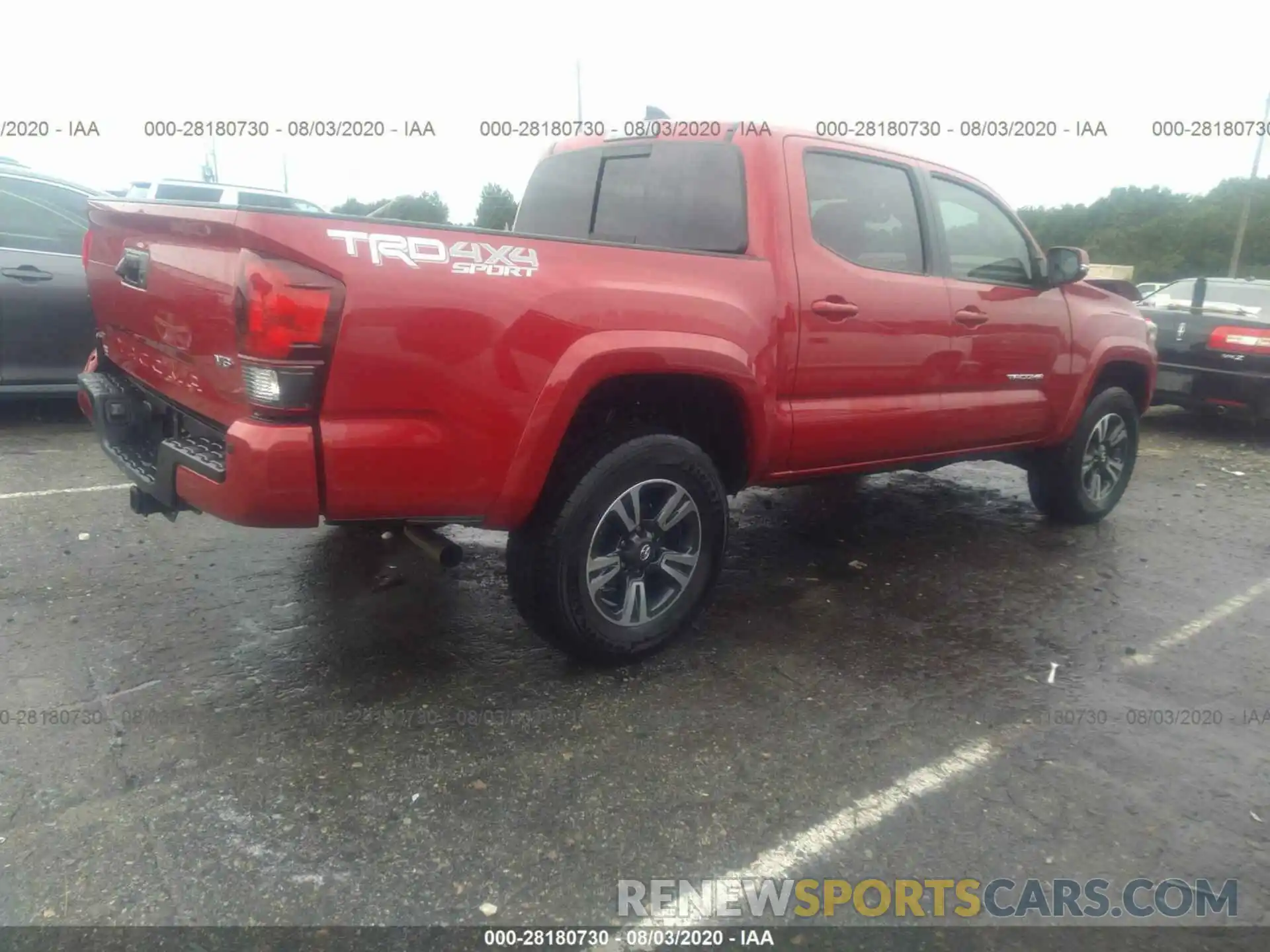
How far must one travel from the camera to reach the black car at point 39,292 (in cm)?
591

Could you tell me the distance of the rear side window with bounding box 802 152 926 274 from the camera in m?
3.60

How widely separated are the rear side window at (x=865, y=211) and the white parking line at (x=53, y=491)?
386 centimetres

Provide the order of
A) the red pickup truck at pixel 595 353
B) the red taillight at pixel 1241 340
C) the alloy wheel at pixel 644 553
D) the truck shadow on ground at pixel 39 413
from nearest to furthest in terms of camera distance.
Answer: the red pickup truck at pixel 595 353 → the alloy wheel at pixel 644 553 → the truck shadow on ground at pixel 39 413 → the red taillight at pixel 1241 340

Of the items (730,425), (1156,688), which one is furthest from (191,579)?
(1156,688)

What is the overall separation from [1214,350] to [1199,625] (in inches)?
198

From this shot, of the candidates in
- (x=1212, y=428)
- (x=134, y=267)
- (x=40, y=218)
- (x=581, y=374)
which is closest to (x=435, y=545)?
(x=581, y=374)

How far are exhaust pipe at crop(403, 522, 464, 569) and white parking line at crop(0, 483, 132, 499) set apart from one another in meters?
2.78

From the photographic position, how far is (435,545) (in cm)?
292

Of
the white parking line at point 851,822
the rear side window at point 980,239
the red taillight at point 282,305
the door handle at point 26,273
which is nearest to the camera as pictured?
the white parking line at point 851,822

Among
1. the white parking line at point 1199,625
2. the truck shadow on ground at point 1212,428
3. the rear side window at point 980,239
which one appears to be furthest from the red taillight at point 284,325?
the truck shadow on ground at point 1212,428

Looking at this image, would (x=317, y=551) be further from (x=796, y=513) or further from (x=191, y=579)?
(x=796, y=513)

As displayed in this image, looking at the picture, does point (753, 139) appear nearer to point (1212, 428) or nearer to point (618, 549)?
point (618, 549)

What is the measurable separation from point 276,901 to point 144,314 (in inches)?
74.9

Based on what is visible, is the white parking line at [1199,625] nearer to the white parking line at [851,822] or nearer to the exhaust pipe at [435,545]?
the white parking line at [851,822]
